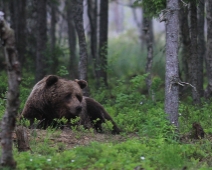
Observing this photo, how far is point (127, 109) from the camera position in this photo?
10.8m

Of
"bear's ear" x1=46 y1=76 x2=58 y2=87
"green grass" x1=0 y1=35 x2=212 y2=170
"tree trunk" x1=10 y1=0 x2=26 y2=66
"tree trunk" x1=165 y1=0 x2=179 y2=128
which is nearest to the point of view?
"green grass" x1=0 y1=35 x2=212 y2=170

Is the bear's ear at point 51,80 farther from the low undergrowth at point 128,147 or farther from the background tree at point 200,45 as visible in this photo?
Result: the background tree at point 200,45

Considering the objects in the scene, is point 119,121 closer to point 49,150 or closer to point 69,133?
point 69,133

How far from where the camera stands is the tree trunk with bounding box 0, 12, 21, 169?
521 centimetres

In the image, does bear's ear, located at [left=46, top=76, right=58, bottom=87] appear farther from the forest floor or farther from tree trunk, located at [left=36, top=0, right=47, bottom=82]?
tree trunk, located at [left=36, top=0, right=47, bottom=82]

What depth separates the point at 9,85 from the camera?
5.30 metres

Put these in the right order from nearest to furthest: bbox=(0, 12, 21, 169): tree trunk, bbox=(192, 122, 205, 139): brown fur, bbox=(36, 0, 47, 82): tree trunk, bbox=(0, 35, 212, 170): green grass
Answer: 1. bbox=(0, 12, 21, 169): tree trunk
2. bbox=(0, 35, 212, 170): green grass
3. bbox=(192, 122, 205, 139): brown fur
4. bbox=(36, 0, 47, 82): tree trunk

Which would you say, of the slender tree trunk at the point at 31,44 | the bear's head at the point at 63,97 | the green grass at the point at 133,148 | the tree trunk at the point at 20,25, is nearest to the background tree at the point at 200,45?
the green grass at the point at 133,148

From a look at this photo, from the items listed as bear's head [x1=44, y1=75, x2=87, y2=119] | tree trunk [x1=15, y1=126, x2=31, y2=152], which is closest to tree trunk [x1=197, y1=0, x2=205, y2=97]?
bear's head [x1=44, y1=75, x2=87, y2=119]

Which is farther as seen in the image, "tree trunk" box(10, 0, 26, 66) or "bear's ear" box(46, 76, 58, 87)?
"tree trunk" box(10, 0, 26, 66)

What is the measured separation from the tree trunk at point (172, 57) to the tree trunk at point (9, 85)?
357cm

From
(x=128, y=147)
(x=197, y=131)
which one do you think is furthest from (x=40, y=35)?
(x=128, y=147)

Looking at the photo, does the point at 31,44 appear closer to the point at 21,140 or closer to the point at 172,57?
the point at 172,57

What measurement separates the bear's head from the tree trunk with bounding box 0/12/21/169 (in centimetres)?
350
